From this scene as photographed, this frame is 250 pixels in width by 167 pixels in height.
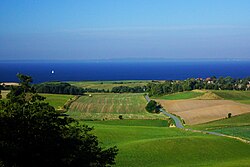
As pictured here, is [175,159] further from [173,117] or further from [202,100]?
[202,100]

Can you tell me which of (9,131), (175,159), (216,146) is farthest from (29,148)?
(216,146)

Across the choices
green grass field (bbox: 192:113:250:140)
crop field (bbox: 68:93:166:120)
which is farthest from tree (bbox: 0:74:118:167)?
crop field (bbox: 68:93:166:120)

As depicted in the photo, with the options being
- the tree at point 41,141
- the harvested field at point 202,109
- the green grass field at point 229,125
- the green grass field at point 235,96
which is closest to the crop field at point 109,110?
the harvested field at point 202,109

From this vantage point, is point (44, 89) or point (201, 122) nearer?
point (201, 122)

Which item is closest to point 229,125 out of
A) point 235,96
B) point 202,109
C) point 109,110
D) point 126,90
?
point 202,109

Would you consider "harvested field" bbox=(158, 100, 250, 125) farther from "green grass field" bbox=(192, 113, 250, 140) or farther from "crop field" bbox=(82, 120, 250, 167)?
"crop field" bbox=(82, 120, 250, 167)
